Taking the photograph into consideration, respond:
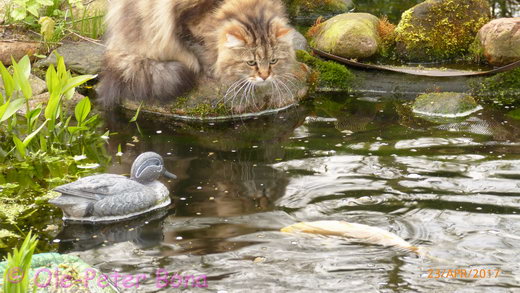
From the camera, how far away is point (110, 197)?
17.8ft

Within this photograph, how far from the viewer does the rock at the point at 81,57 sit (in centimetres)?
866

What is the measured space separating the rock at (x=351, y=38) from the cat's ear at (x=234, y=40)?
63.1 inches

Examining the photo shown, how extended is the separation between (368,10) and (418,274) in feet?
21.3

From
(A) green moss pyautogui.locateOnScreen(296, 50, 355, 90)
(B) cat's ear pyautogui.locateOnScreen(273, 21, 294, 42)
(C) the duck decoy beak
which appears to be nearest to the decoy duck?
(C) the duck decoy beak

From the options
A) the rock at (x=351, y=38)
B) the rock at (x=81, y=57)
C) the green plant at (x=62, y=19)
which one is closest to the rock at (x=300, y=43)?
the rock at (x=351, y=38)

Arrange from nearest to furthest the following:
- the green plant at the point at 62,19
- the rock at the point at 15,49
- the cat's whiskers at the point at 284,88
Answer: the cat's whiskers at the point at 284,88 < the rock at the point at 15,49 < the green plant at the point at 62,19

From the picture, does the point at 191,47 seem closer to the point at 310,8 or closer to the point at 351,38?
the point at 351,38

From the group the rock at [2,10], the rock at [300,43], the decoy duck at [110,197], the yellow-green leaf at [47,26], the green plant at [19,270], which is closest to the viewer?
the green plant at [19,270]

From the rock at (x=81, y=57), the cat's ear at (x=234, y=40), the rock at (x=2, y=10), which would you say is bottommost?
the rock at (x=81, y=57)

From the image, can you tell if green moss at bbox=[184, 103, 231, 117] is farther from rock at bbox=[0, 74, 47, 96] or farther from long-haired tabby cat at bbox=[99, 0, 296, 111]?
rock at bbox=[0, 74, 47, 96]

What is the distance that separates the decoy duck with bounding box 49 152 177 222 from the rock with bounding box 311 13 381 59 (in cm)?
356

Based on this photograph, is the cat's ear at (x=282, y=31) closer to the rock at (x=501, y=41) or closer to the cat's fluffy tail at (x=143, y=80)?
the cat's fluffy tail at (x=143, y=80)

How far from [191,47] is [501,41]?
10.4 feet

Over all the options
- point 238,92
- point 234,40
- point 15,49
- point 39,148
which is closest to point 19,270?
point 39,148
